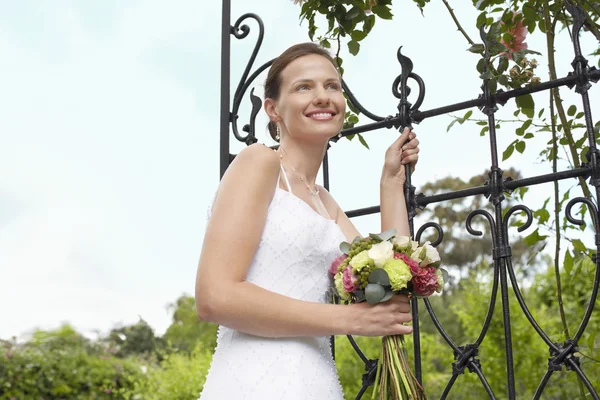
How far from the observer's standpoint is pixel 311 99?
1.94m

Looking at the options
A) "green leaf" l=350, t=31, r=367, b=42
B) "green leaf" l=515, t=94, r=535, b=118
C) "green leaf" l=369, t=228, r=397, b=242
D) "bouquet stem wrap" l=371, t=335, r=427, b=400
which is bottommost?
"bouquet stem wrap" l=371, t=335, r=427, b=400

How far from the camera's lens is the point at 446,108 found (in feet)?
6.57

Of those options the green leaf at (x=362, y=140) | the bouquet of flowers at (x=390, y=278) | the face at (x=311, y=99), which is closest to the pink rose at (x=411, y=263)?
the bouquet of flowers at (x=390, y=278)

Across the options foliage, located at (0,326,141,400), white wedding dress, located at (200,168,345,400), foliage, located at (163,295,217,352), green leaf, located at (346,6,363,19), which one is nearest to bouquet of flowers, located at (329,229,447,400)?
white wedding dress, located at (200,168,345,400)

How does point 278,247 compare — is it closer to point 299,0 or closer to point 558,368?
point 558,368

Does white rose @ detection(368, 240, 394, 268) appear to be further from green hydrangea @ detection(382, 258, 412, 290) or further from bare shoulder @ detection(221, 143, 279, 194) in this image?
bare shoulder @ detection(221, 143, 279, 194)

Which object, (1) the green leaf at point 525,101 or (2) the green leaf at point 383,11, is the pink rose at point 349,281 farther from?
(2) the green leaf at point 383,11

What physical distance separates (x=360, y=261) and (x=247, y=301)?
0.29m

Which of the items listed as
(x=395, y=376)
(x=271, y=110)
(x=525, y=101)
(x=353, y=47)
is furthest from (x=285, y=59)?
(x=395, y=376)

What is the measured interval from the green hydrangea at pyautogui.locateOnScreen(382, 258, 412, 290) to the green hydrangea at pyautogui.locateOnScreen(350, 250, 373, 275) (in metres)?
0.04

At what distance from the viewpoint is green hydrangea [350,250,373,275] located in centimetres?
162

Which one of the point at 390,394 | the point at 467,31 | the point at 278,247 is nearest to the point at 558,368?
the point at 390,394

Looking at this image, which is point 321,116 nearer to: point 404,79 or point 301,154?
point 301,154

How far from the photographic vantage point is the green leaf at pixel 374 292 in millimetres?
1602
